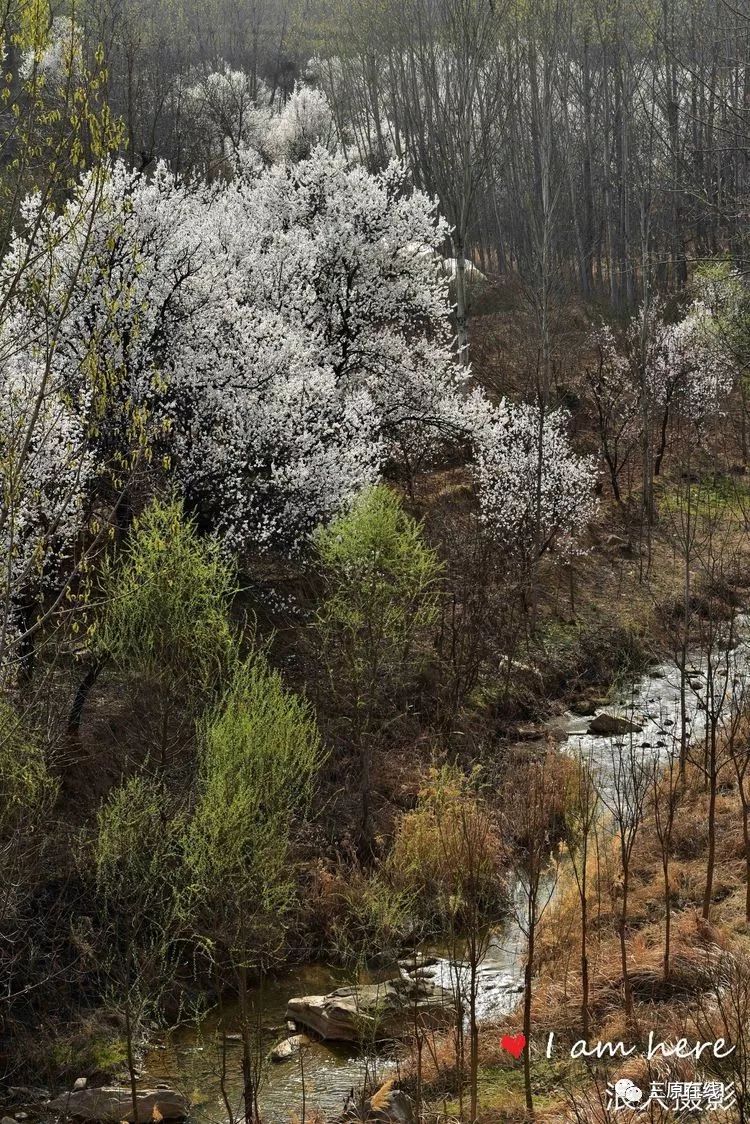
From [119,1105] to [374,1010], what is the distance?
112 inches

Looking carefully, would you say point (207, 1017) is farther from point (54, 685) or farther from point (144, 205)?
point (144, 205)

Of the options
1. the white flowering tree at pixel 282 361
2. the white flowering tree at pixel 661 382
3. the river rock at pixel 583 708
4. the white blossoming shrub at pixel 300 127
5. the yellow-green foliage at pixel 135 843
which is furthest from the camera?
the white blossoming shrub at pixel 300 127

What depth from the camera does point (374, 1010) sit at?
12.1 m

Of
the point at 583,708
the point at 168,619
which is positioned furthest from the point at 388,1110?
the point at 583,708

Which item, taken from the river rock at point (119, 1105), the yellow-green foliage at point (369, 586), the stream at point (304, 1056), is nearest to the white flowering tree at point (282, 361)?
the yellow-green foliage at point (369, 586)

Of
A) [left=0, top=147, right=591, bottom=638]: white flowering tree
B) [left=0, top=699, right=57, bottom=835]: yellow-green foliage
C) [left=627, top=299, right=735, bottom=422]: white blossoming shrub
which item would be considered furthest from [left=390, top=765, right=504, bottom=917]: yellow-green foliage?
[left=627, top=299, right=735, bottom=422]: white blossoming shrub

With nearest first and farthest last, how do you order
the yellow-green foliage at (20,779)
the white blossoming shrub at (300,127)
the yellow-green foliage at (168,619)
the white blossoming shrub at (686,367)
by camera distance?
the yellow-green foliage at (20,779), the yellow-green foliage at (168,619), the white blossoming shrub at (686,367), the white blossoming shrub at (300,127)

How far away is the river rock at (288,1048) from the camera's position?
466 inches

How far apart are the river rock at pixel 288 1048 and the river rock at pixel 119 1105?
119 cm

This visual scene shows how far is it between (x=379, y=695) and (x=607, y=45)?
34.5 meters

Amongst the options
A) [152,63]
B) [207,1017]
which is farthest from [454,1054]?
[152,63]

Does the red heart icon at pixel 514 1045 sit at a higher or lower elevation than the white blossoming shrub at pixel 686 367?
lower

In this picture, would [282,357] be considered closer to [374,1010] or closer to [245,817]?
[245,817]

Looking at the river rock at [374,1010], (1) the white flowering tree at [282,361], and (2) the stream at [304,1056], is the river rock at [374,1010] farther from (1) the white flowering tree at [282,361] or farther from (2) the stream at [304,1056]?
(1) the white flowering tree at [282,361]
